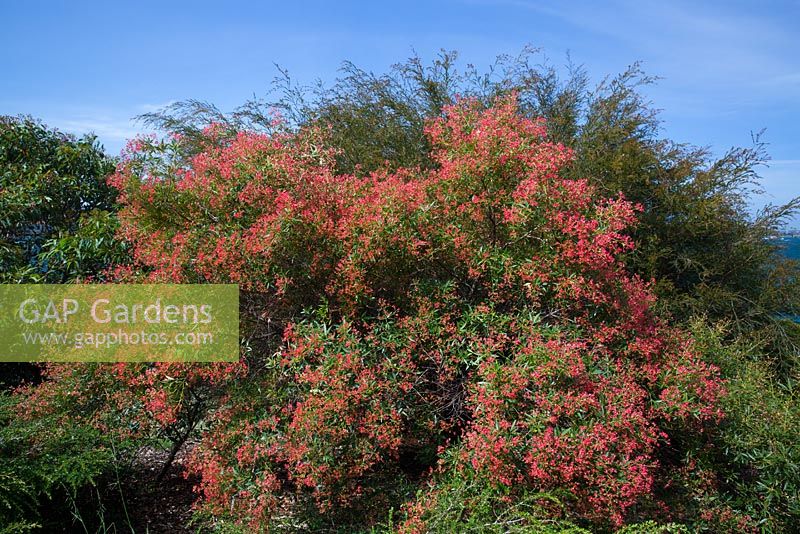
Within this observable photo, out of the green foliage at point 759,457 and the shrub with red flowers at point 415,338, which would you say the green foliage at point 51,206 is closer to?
the shrub with red flowers at point 415,338

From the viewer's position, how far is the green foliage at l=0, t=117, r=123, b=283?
6.11m

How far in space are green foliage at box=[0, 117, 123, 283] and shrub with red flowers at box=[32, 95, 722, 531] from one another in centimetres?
127

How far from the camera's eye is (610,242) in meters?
4.68

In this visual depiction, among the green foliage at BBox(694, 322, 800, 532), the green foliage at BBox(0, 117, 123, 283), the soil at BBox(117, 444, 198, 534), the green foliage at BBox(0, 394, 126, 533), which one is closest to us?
the green foliage at BBox(0, 394, 126, 533)

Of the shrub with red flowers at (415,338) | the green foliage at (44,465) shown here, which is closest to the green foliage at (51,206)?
the shrub with red flowers at (415,338)

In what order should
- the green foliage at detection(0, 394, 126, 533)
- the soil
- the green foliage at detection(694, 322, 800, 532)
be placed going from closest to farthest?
the green foliage at detection(0, 394, 126, 533)
the green foliage at detection(694, 322, 800, 532)
the soil

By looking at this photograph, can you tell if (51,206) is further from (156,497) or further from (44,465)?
(44,465)

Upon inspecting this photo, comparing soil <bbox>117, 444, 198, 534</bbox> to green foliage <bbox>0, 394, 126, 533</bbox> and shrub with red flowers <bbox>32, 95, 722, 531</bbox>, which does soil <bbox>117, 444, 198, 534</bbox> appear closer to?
green foliage <bbox>0, 394, 126, 533</bbox>

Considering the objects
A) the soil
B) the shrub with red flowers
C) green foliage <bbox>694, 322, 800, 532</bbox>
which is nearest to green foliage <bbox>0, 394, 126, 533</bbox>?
the soil

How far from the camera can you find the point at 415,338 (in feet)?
14.5

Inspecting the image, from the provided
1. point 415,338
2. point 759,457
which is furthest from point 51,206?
point 759,457

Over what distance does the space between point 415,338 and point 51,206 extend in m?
4.49

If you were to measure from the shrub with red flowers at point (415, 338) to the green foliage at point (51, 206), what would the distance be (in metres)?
1.27

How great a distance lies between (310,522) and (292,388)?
0.99m
